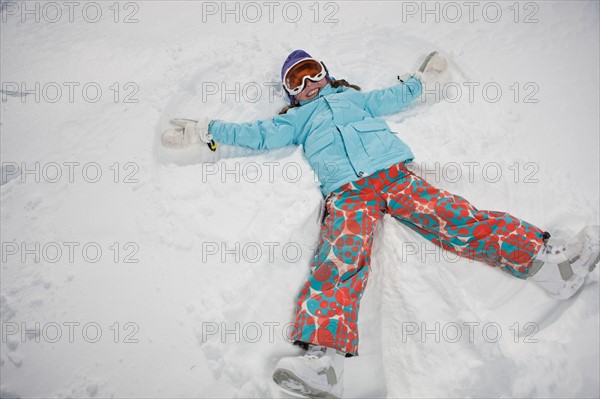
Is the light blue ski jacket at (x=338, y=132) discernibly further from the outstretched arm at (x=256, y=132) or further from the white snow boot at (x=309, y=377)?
the white snow boot at (x=309, y=377)

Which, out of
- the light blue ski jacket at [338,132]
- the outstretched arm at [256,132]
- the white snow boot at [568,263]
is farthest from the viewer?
the outstretched arm at [256,132]

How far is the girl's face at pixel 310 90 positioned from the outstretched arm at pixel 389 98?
0.96 feet

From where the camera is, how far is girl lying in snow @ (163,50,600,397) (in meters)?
1.54

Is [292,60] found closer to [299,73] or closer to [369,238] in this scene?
[299,73]

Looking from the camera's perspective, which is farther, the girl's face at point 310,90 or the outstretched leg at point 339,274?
the girl's face at point 310,90

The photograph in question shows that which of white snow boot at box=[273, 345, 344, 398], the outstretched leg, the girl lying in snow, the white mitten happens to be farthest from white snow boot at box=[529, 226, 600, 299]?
the white mitten

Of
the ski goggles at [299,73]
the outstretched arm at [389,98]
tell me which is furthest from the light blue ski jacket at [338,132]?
the ski goggles at [299,73]

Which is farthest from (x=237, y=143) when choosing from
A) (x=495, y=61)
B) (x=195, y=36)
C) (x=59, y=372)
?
(x=495, y=61)

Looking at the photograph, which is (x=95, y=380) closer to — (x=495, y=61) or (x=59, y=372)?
(x=59, y=372)

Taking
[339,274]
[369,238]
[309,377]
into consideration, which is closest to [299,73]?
[369,238]

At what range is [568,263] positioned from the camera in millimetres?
1698

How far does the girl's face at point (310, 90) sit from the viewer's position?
2203mm

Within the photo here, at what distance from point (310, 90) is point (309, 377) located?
159 cm

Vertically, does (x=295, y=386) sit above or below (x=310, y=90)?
below
